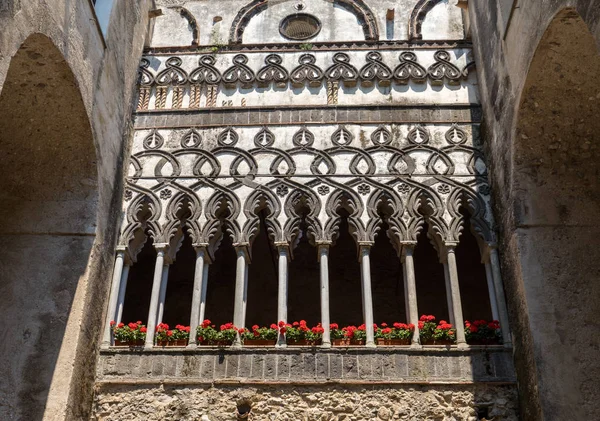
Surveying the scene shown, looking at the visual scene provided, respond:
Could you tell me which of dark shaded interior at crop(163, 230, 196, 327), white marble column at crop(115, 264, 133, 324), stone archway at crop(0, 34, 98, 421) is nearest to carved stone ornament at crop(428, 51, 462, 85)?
dark shaded interior at crop(163, 230, 196, 327)

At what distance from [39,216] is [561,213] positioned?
7.35 meters

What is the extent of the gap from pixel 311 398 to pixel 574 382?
3301 millimetres

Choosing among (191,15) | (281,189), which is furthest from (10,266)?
(191,15)

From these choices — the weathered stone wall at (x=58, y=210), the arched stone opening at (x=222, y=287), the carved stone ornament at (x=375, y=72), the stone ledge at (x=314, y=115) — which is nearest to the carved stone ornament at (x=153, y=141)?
the stone ledge at (x=314, y=115)

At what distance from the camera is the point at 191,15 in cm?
1411

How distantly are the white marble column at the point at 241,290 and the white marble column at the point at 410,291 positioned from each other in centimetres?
235

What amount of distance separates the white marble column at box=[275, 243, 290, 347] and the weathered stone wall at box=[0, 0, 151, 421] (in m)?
2.54

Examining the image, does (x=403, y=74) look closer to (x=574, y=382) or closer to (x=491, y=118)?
(x=491, y=118)

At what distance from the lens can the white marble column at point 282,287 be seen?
1023 cm

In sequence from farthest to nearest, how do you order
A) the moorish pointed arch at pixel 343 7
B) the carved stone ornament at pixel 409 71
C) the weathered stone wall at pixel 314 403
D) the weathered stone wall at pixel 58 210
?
1. the moorish pointed arch at pixel 343 7
2. the carved stone ornament at pixel 409 71
3. the weathered stone wall at pixel 314 403
4. the weathered stone wall at pixel 58 210

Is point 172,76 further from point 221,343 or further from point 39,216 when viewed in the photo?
point 221,343

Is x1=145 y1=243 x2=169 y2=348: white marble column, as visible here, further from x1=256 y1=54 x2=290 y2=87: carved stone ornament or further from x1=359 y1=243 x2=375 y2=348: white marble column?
x1=256 y1=54 x2=290 y2=87: carved stone ornament

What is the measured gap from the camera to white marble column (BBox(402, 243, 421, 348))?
395 inches

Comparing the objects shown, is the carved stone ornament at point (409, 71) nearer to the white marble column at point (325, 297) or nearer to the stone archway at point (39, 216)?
the white marble column at point (325, 297)
